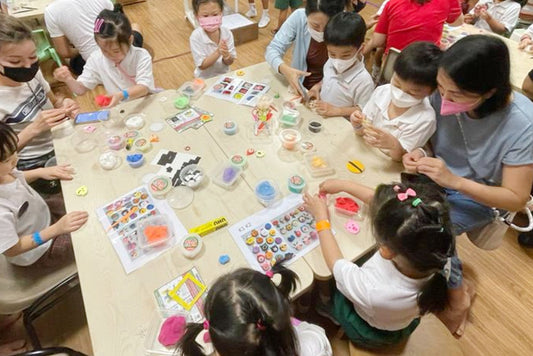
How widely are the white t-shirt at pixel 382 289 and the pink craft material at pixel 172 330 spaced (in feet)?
1.69

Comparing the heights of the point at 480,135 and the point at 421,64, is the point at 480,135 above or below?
below

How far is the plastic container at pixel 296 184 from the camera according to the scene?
1362 mm

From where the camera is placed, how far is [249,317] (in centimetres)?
76

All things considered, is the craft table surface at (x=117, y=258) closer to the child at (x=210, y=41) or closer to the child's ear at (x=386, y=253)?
the child's ear at (x=386, y=253)

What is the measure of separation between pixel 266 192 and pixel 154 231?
0.46 meters

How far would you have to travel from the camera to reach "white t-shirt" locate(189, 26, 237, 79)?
229cm

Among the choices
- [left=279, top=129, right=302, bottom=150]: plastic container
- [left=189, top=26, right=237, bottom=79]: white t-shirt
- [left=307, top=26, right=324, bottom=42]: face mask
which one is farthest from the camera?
[left=189, top=26, right=237, bottom=79]: white t-shirt

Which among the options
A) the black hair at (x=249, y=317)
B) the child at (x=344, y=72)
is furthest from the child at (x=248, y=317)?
the child at (x=344, y=72)

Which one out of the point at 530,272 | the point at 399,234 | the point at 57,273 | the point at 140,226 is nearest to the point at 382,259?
the point at 399,234

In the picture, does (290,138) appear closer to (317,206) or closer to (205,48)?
(317,206)

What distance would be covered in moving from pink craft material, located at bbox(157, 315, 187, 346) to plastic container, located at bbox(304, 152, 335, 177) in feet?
2.60

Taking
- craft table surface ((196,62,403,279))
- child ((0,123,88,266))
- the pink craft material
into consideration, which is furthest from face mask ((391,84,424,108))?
A: child ((0,123,88,266))

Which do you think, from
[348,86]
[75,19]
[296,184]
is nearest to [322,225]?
[296,184]

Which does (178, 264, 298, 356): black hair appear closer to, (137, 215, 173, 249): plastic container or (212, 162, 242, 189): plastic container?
(137, 215, 173, 249): plastic container
